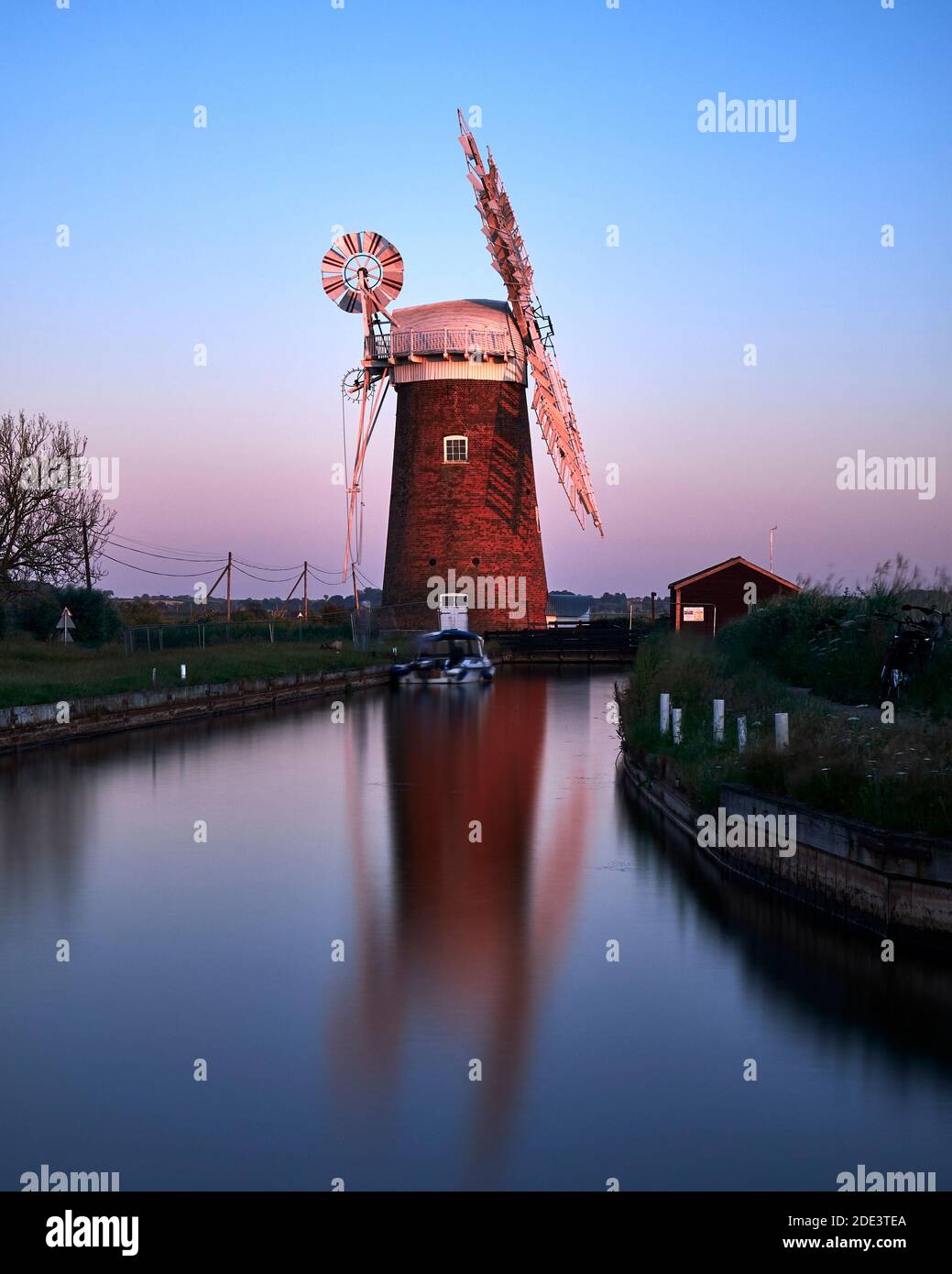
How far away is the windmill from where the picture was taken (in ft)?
185

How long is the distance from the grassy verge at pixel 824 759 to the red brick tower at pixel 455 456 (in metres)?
36.7

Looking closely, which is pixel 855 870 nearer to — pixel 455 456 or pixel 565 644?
pixel 455 456

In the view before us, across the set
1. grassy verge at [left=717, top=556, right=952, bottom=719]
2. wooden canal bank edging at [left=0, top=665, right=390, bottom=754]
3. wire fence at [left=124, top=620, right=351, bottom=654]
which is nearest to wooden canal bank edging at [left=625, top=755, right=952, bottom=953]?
grassy verge at [left=717, top=556, right=952, bottom=719]

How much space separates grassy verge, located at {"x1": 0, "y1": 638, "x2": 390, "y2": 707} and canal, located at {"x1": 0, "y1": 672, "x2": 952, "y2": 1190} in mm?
Result: 11241

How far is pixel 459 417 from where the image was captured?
186 ft

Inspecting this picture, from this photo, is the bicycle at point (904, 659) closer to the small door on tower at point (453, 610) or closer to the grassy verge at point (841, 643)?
the grassy verge at point (841, 643)

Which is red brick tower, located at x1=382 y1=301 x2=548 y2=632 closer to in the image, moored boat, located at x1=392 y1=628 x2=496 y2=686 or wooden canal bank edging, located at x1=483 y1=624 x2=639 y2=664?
wooden canal bank edging, located at x1=483 y1=624 x2=639 y2=664

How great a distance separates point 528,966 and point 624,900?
2422 millimetres

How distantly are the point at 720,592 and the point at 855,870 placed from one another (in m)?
48.2

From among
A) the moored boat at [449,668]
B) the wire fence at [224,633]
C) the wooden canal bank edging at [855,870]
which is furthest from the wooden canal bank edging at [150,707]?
the wooden canal bank edging at [855,870]

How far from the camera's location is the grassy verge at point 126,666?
26.8 m

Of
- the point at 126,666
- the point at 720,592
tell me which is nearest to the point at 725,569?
the point at 720,592

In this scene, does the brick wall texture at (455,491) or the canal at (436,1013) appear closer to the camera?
the canal at (436,1013)
